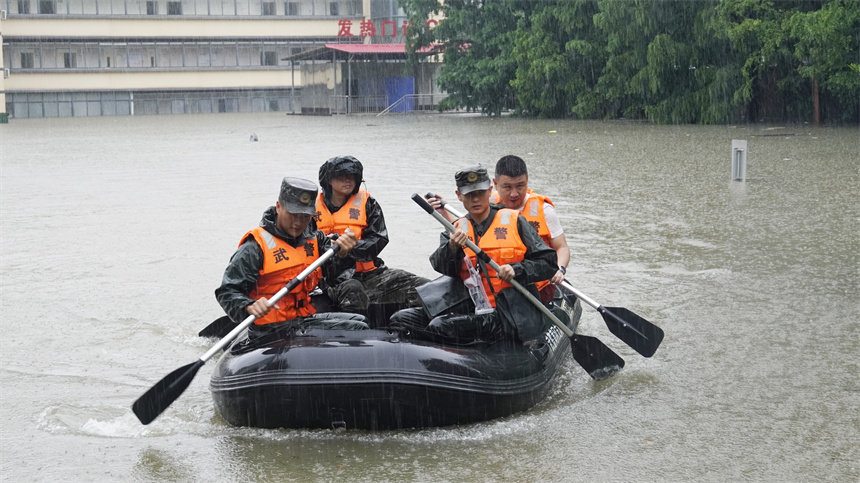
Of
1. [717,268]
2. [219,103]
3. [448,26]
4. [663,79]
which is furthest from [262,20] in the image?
[717,268]

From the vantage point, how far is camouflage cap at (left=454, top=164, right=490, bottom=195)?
18.7ft

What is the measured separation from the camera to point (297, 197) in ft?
18.5

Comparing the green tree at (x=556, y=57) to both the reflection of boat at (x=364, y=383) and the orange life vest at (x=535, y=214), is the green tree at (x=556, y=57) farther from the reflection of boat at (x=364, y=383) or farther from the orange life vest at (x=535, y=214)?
the reflection of boat at (x=364, y=383)

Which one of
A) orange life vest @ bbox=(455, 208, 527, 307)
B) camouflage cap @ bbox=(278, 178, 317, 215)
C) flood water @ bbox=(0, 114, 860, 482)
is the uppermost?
camouflage cap @ bbox=(278, 178, 317, 215)

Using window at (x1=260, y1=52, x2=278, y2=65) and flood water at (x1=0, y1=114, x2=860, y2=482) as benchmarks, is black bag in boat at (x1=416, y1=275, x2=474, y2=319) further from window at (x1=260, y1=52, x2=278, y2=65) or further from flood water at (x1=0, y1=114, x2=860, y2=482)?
window at (x1=260, y1=52, x2=278, y2=65)

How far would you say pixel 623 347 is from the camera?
23.5 feet

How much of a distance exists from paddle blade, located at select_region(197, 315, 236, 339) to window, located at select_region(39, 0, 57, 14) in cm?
6306

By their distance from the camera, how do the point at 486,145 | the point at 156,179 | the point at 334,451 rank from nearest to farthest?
the point at 334,451 → the point at 156,179 → the point at 486,145

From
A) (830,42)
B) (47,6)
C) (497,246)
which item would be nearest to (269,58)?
(47,6)

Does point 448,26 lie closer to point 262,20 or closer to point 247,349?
point 262,20

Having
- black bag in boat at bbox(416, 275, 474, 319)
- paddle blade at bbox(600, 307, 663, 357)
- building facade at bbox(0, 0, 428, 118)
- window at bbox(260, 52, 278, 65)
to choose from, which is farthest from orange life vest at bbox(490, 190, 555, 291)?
window at bbox(260, 52, 278, 65)

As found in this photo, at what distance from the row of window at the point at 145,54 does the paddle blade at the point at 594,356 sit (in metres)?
63.0

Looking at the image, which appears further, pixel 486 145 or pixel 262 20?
pixel 262 20

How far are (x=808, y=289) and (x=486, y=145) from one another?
57.8 feet
